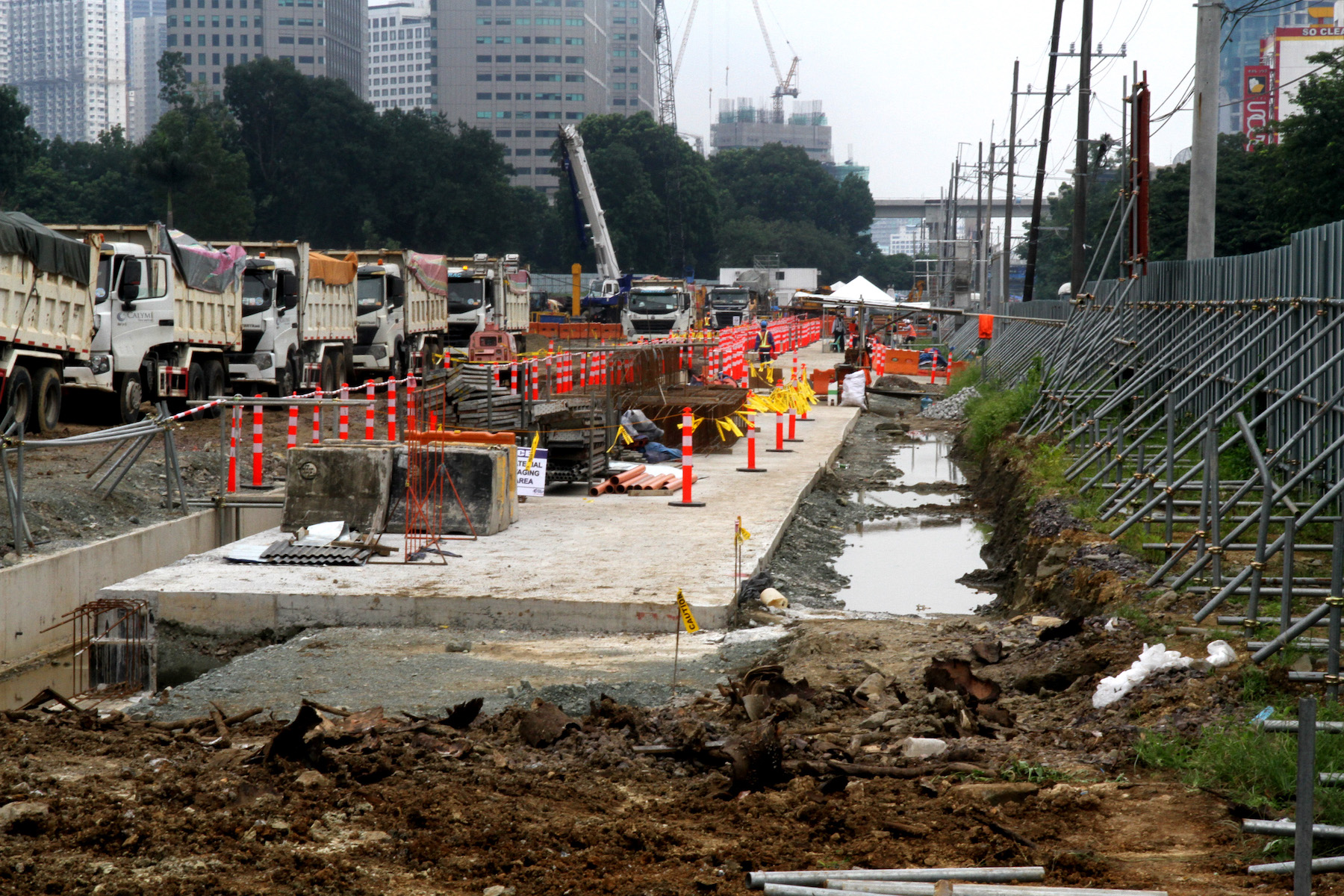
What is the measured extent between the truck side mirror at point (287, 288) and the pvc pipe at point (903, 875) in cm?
2341

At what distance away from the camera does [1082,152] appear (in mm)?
36688

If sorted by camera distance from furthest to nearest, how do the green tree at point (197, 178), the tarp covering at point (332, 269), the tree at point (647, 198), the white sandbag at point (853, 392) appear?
1. the tree at point (647, 198)
2. the green tree at point (197, 178)
3. the white sandbag at point (853, 392)
4. the tarp covering at point (332, 269)

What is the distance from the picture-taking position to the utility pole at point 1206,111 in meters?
16.9

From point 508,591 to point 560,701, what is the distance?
110 inches

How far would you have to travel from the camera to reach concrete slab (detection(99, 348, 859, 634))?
10516 mm

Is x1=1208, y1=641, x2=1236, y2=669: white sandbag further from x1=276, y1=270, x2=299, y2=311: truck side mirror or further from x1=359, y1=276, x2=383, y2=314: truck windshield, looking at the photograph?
x1=359, y1=276, x2=383, y2=314: truck windshield

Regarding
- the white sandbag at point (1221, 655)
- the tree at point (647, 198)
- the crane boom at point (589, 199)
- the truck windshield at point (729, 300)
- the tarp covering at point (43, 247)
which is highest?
the tree at point (647, 198)

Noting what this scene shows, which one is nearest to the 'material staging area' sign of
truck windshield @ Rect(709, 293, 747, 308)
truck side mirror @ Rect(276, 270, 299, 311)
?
truck side mirror @ Rect(276, 270, 299, 311)

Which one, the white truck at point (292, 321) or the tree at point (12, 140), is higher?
the tree at point (12, 140)

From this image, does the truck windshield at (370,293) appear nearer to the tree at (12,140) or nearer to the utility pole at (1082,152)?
the utility pole at (1082,152)

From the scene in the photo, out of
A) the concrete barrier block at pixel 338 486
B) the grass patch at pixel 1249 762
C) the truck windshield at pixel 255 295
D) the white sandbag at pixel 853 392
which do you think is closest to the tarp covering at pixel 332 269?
→ the truck windshield at pixel 255 295

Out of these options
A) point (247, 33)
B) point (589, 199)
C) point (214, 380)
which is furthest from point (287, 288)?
point (247, 33)

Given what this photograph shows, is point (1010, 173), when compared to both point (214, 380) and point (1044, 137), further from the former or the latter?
→ point (214, 380)

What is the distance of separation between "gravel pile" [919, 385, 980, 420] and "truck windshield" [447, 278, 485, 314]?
13090 mm
